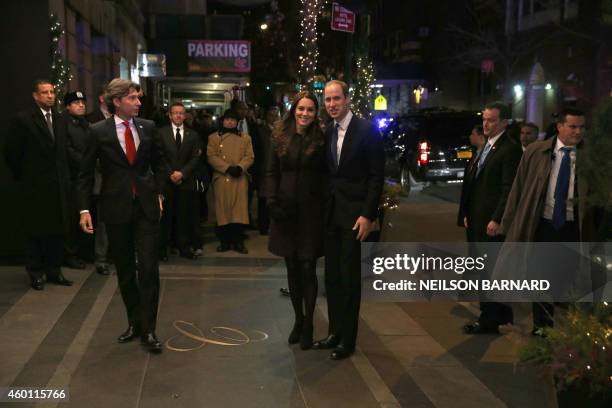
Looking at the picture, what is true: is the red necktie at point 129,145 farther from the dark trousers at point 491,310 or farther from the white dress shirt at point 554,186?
the white dress shirt at point 554,186

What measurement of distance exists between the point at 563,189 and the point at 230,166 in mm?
5218

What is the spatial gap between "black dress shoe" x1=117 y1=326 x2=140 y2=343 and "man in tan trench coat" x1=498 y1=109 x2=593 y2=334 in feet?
9.89

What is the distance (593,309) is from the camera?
3.92 meters

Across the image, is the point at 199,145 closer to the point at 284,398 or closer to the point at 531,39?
the point at 284,398

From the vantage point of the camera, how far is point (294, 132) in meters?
5.78

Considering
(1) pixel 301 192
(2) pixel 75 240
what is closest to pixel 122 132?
(1) pixel 301 192

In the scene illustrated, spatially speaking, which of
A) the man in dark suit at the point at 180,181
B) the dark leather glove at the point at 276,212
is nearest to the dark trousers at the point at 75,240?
the man in dark suit at the point at 180,181

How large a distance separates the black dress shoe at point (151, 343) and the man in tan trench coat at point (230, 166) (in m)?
4.26

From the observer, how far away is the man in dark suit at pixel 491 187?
6.15 meters

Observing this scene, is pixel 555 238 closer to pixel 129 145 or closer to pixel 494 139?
pixel 494 139

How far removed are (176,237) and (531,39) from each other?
98.4 feet

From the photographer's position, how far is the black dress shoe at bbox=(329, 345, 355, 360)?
5.55 meters

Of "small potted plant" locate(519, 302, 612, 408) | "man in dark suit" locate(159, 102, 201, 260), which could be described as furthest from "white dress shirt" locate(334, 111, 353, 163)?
"man in dark suit" locate(159, 102, 201, 260)

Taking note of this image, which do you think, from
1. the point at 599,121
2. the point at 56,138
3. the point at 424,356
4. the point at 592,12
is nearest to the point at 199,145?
the point at 56,138
